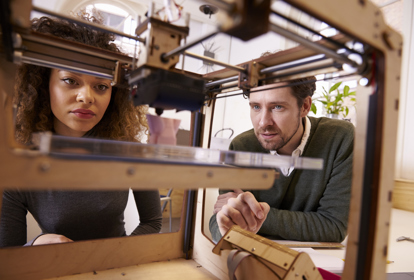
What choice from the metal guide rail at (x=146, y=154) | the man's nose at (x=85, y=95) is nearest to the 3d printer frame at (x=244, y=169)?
the metal guide rail at (x=146, y=154)

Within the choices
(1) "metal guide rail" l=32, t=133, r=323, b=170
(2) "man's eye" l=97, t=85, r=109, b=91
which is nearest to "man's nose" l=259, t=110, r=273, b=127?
(2) "man's eye" l=97, t=85, r=109, b=91

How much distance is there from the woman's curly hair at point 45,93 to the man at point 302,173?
55 centimetres

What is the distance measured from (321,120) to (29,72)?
54.4 inches

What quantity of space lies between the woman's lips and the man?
0.56 m

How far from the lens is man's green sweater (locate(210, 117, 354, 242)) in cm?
120

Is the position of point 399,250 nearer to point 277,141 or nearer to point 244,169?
point 277,141

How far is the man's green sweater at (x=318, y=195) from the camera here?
1198mm

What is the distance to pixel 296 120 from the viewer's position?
1404 mm

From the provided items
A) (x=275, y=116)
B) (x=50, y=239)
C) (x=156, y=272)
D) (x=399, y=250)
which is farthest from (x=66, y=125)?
(x=399, y=250)

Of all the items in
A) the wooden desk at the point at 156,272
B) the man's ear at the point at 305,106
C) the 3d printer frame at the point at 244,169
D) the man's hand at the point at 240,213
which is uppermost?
the man's ear at the point at 305,106

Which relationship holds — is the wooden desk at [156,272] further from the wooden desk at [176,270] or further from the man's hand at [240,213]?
the man's hand at [240,213]

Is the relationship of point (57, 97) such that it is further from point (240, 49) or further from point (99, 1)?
point (240, 49)

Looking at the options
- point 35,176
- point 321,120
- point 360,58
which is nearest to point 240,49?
point 321,120

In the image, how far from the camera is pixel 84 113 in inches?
35.9
